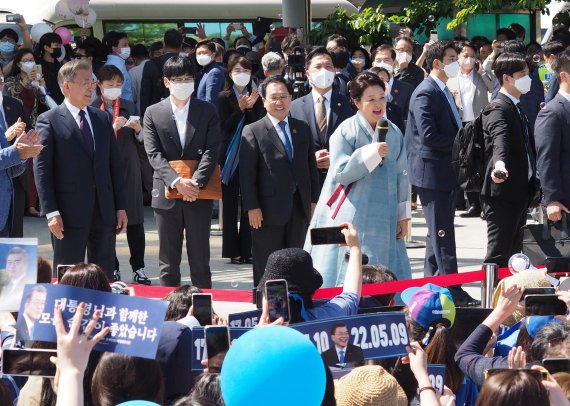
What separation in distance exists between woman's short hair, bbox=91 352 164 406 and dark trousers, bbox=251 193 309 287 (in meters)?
5.07

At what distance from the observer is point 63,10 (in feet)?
63.4

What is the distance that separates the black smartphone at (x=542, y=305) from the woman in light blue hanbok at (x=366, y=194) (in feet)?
9.47

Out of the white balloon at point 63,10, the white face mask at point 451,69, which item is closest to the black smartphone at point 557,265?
the white face mask at point 451,69

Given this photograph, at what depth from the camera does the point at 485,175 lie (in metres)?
9.14

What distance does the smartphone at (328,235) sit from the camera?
5953 millimetres

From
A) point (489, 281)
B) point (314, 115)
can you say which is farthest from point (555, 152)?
point (314, 115)

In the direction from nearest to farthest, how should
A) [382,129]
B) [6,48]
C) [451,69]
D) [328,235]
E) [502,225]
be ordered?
[328,235], [382,129], [502,225], [451,69], [6,48]

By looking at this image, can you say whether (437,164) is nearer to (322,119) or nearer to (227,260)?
(322,119)

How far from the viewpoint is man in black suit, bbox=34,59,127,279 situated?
29.1 ft

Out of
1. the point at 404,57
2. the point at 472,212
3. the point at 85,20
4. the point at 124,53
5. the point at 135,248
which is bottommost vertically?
the point at 472,212

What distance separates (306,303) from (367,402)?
4.24 ft

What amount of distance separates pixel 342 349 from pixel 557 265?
7.67ft

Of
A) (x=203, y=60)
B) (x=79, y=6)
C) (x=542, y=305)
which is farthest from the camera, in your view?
(x=79, y=6)

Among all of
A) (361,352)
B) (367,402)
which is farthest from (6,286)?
(367,402)
